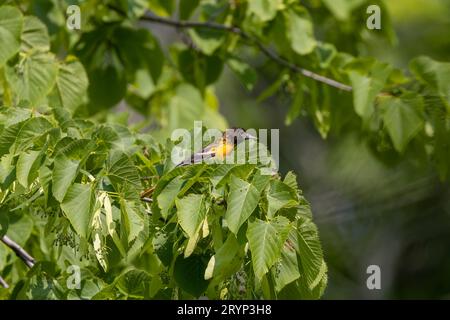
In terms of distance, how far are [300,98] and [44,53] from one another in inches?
29.0

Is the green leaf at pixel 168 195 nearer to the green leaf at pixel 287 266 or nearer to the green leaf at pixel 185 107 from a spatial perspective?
the green leaf at pixel 287 266

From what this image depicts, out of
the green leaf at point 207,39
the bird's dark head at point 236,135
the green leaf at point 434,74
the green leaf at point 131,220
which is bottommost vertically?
the green leaf at point 131,220

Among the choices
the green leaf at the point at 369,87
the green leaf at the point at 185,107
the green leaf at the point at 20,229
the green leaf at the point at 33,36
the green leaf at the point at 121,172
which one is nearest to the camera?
the green leaf at the point at 121,172

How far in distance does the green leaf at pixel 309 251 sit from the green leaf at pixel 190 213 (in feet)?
0.55

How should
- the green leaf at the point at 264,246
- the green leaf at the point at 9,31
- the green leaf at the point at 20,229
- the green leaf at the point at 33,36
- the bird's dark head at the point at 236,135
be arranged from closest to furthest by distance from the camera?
the green leaf at the point at 264,246, the bird's dark head at the point at 236,135, the green leaf at the point at 20,229, the green leaf at the point at 9,31, the green leaf at the point at 33,36

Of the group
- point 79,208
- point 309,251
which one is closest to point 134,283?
point 79,208

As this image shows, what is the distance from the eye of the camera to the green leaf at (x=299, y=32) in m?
2.47

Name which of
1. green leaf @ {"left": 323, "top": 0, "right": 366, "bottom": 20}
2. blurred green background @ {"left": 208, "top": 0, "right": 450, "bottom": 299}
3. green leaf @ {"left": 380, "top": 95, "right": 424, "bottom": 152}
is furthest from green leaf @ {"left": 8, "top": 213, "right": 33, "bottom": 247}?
blurred green background @ {"left": 208, "top": 0, "right": 450, "bottom": 299}

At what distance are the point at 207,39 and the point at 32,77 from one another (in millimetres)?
730

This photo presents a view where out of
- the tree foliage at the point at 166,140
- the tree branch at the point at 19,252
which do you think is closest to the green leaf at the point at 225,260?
the tree foliage at the point at 166,140

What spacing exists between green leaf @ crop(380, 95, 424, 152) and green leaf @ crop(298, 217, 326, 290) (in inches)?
29.9

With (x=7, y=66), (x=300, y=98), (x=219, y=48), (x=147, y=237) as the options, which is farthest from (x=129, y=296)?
(x=219, y=48)

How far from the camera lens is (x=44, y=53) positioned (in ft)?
7.06
